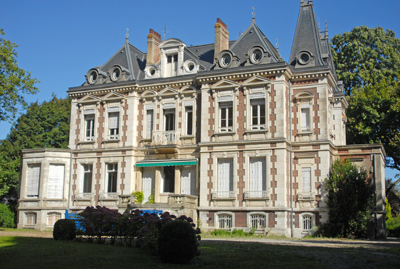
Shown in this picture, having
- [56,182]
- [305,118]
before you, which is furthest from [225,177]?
[56,182]

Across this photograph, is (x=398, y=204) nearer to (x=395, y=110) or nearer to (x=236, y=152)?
(x=395, y=110)

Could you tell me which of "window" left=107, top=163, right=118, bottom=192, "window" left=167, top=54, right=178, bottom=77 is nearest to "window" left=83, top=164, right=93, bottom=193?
"window" left=107, top=163, right=118, bottom=192

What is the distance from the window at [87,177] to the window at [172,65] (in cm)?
816

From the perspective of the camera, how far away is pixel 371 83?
124ft

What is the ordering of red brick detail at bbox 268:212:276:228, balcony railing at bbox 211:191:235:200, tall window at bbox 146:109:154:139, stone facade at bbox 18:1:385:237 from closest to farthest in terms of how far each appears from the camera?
red brick detail at bbox 268:212:276:228
stone facade at bbox 18:1:385:237
balcony railing at bbox 211:191:235:200
tall window at bbox 146:109:154:139

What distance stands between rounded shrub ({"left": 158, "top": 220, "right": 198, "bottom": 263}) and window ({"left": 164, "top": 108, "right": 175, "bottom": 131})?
17.1m

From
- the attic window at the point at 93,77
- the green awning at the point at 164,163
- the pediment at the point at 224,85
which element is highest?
the attic window at the point at 93,77

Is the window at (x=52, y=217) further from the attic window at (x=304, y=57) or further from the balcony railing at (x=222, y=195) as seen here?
the attic window at (x=304, y=57)

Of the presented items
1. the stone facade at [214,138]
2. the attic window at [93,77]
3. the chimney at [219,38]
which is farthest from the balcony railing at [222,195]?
the attic window at [93,77]

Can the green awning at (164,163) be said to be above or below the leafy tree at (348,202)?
above

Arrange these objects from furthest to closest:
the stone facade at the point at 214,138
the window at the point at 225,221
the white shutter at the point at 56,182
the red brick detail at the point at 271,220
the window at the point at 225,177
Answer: the white shutter at the point at 56,182 → the window at the point at 225,177 → the window at the point at 225,221 → the stone facade at the point at 214,138 → the red brick detail at the point at 271,220

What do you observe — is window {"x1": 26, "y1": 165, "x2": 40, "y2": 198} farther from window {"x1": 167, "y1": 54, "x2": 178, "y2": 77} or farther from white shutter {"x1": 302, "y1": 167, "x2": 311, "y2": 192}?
white shutter {"x1": 302, "y1": 167, "x2": 311, "y2": 192}

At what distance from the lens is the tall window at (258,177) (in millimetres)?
26047

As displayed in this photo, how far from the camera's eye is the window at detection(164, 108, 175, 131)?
29.5m
